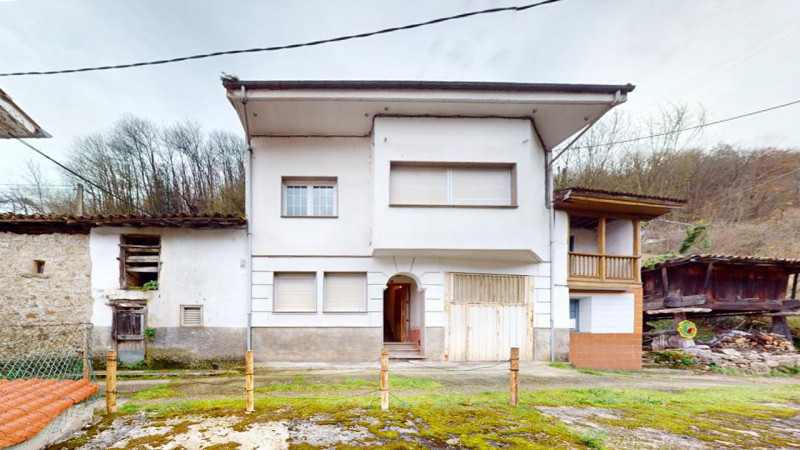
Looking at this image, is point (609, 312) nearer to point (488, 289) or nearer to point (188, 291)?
point (488, 289)

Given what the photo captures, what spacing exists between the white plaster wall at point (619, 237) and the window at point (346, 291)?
28.6ft

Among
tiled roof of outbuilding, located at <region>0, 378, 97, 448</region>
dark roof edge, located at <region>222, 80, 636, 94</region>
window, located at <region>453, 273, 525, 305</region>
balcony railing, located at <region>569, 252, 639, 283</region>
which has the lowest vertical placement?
tiled roof of outbuilding, located at <region>0, 378, 97, 448</region>

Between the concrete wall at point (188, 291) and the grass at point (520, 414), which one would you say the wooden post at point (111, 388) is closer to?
the grass at point (520, 414)

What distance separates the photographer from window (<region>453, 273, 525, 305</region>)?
9648 mm

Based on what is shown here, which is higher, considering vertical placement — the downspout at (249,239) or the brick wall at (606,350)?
the downspout at (249,239)

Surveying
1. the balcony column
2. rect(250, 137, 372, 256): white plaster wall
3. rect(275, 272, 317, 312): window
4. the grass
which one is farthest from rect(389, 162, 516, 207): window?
the grass

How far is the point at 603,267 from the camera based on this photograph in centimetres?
1075

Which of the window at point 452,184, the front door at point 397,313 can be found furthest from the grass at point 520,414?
the front door at point 397,313

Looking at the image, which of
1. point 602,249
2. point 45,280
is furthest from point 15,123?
point 602,249

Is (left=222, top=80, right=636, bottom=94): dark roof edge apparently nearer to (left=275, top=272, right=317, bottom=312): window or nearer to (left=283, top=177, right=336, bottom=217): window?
(left=283, top=177, right=336, bottom=217): window

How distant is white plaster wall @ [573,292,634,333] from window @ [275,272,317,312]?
8321mm

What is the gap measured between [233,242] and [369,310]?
4081mm

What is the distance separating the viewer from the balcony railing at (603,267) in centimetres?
1063

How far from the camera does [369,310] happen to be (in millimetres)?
9398
